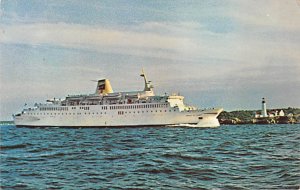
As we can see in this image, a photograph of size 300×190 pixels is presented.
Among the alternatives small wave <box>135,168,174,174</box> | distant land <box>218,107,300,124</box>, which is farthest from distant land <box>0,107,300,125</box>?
small wave <box>135,168,174,174</box>

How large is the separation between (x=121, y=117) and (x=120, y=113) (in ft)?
0.35

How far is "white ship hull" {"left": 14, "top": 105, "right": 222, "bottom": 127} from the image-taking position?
8125 millimetres

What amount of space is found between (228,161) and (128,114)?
6398mm

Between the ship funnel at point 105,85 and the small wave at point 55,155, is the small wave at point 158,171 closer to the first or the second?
the small wave at point 55,155

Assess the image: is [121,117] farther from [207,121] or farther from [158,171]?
[158,171]

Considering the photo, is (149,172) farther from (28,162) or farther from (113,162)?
(28,162)

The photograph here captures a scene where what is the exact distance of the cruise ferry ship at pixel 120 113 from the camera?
8.10 metres

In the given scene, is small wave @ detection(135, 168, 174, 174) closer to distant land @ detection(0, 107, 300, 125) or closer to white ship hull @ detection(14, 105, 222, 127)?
distant land @ detection(0, 107, 300, 125)

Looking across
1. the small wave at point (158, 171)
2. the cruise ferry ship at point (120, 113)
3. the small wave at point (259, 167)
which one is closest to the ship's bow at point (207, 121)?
the cruise ferry ship at point (120, 113)

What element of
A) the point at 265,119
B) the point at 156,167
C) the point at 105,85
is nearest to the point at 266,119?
the point at 265,119

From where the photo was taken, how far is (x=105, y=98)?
860cm

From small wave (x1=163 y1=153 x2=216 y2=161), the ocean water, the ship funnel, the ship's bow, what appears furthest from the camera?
the ship's bow

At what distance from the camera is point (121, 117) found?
331 inches

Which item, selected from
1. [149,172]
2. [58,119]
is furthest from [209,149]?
[58,119]
